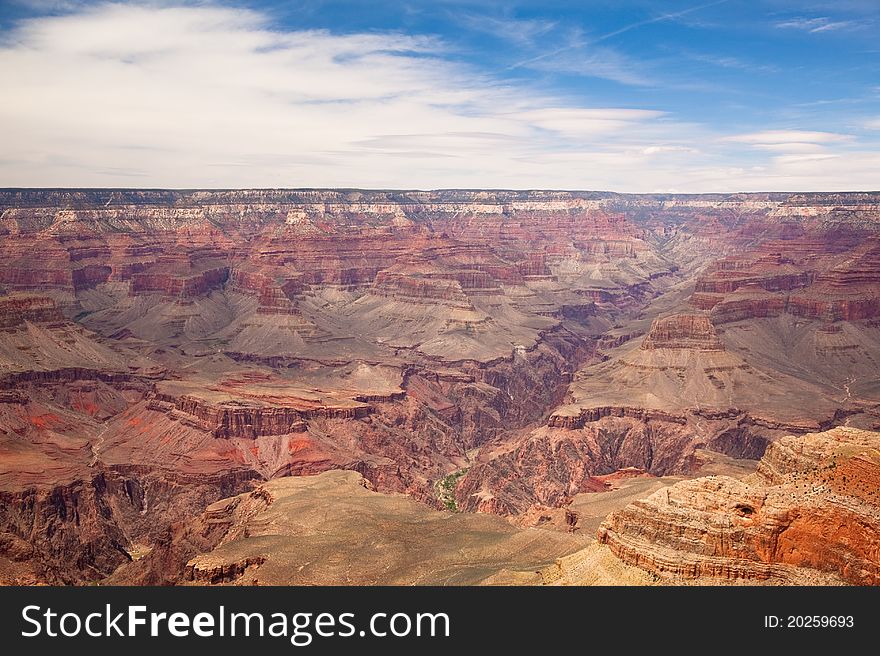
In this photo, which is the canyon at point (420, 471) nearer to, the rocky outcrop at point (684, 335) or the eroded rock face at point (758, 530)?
the eroded rock face at point (758, 530)

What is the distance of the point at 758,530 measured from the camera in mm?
54281

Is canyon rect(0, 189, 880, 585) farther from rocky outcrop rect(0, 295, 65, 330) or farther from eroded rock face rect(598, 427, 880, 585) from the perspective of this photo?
rocky outcrop rect(0, 295, 65, 330)

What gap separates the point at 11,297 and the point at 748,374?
167m

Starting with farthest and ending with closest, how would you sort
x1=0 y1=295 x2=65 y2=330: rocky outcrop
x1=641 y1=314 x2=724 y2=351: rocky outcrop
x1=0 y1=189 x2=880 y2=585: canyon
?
x1=641 y1=314 x2=724 y2=351: rocky outcrop → x1=0 y1=295 x2=65 y2=330: rocky outcrop → x1=0 y1=189 x2=880 y2=585: canyon

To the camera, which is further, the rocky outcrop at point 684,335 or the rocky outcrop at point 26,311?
the rocky outcrop at point 684,335

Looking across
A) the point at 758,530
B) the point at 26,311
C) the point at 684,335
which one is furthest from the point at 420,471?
the point at 758,530

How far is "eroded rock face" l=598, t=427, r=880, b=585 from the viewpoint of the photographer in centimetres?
5288

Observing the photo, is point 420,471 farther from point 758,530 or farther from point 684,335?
point 758,530

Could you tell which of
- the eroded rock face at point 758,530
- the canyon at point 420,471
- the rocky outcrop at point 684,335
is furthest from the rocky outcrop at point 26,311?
the eroded rock face at point 758,530

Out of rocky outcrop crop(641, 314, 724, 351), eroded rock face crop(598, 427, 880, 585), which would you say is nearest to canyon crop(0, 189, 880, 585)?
eroded rock face crop(598, 427, 880, 585)

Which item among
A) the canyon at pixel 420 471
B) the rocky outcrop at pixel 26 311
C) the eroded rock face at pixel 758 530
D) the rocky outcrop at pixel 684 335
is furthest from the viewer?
the rocky outcrop at pixel 684 335

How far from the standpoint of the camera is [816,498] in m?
55.8

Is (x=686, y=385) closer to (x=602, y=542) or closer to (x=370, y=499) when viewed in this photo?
(x=370, y=499)

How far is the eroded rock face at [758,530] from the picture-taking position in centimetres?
5288
